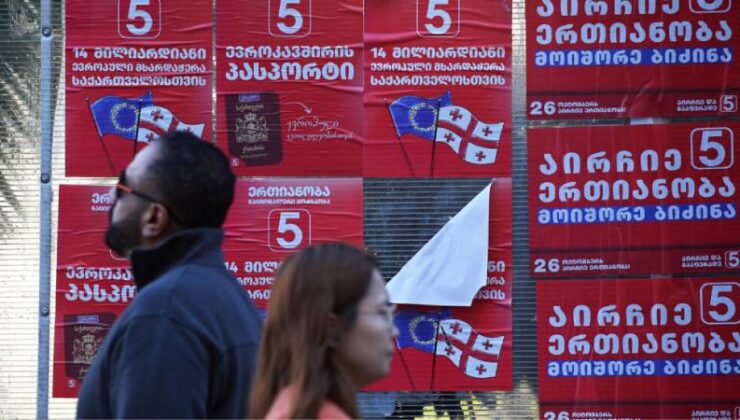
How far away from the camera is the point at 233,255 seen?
595 centimetres

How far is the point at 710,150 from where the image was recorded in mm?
5914

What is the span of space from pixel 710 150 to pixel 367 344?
406 centimetres

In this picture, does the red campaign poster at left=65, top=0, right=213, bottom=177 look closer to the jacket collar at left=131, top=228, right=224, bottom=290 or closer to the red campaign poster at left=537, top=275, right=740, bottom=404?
the red campaign poster at left=537, top=275, right=740, bottom=404

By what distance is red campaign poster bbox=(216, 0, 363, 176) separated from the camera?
235 inches

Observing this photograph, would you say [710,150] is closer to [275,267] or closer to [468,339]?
[468,339]

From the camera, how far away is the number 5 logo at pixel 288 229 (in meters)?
5.95

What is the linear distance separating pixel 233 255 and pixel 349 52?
3.98 ft

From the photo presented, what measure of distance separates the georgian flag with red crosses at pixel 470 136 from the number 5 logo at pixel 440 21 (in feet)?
1.38

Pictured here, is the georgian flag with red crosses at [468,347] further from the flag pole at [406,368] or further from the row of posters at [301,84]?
the row of posters at [301,84]

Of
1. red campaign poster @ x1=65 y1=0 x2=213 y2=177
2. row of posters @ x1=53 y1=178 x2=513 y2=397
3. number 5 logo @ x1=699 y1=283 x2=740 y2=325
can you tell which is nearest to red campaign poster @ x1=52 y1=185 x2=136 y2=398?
row of posters @ x1=53 y1=178 x2=513 y2=397

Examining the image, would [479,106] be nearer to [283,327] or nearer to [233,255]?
[233,255]

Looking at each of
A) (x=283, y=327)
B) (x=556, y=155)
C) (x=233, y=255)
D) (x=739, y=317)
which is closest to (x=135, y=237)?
(x=283, y=327)

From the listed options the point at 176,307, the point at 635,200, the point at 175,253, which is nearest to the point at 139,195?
the point at 175,253

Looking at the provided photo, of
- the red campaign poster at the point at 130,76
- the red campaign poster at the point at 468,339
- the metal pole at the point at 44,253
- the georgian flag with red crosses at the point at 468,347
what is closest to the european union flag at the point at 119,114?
the red campaign poster at the point at 130,76
